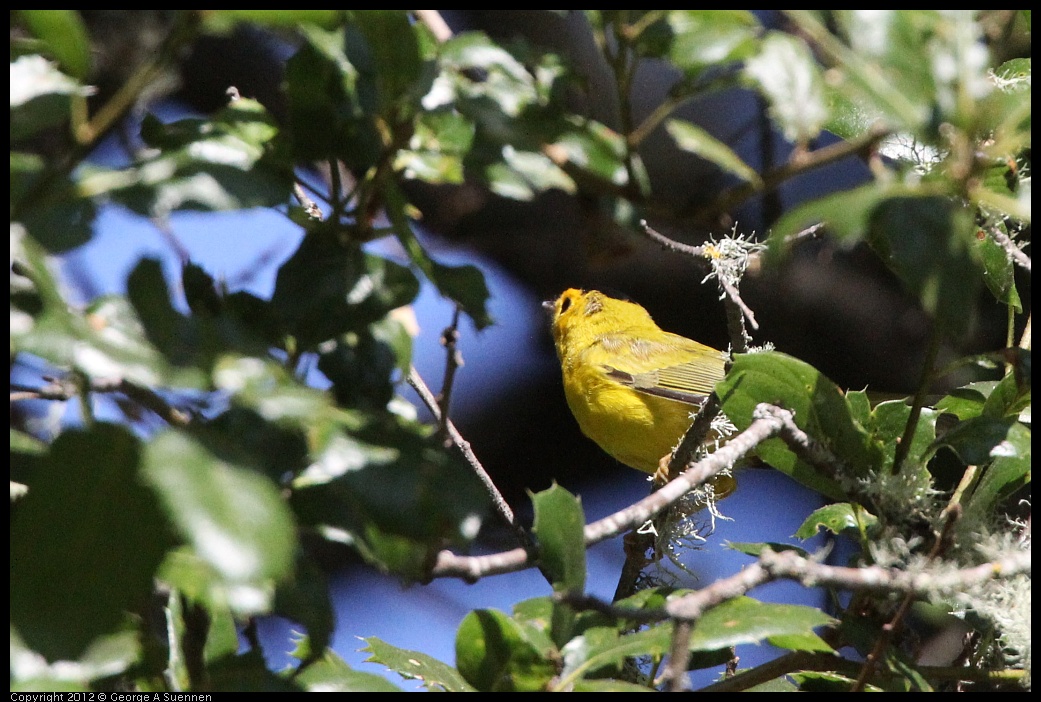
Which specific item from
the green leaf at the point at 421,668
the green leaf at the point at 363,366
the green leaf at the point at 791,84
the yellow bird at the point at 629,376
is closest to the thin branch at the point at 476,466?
the green leaf at the point at 421,668

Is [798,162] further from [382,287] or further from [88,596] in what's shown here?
[88,596]

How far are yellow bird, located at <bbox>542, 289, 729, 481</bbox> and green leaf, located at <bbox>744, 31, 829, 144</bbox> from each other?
98.0 inches

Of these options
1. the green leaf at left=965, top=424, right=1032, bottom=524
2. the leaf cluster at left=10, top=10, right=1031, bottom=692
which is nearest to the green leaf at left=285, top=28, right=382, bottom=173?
the leaf cluster at left=10, top=10, right=1031, bottom=692

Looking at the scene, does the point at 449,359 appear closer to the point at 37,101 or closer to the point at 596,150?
the point at 596,150

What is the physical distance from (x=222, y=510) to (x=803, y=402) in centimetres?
117

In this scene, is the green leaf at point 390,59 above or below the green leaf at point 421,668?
above

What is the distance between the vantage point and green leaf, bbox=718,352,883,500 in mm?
1626

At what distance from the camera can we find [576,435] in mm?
4945

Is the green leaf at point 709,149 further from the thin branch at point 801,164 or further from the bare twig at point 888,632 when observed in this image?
the bare twig at point 888,632

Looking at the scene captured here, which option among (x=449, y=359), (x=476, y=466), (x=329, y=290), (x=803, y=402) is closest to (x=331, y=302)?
(x=329, y=290)

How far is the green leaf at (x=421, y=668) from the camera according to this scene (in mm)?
1304

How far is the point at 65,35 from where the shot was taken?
0.85 m

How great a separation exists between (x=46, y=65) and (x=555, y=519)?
773mm

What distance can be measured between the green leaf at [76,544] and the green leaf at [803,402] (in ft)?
3.62
